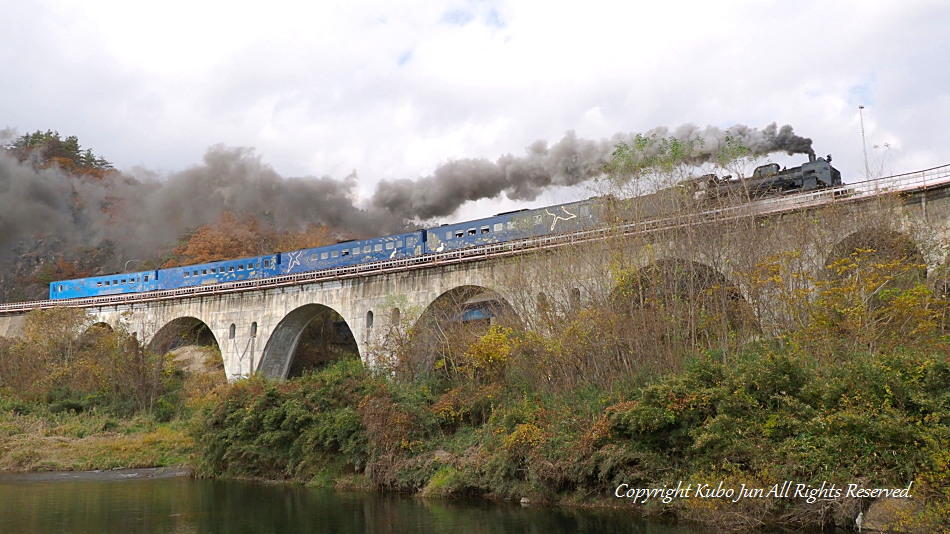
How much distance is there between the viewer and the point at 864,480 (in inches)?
473

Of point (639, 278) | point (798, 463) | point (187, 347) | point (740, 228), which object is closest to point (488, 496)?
point (639, 278)

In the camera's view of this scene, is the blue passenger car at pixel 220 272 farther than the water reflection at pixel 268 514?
Yes

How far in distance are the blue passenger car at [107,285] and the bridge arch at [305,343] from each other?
32.5 feet

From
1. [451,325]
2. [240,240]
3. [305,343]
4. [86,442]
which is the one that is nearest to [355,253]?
[305,343]

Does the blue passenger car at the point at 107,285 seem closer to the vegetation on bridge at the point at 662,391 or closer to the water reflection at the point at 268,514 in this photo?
the vegetation on bridge at the point at 662,391

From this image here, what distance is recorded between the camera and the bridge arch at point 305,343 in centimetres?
3940

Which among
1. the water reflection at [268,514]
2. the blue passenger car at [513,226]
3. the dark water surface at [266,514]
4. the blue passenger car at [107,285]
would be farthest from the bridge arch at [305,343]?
the water reflection at [268,514]

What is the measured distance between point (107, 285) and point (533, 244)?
32.6 m

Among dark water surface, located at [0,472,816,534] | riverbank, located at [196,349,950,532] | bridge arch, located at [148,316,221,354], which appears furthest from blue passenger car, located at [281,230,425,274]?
dark water surface, located at [0,472,816,534]

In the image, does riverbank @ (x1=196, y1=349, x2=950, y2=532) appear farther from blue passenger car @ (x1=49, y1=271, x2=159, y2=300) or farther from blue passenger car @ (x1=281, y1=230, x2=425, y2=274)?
blue passenger car @ (x1=49, y1=271, x2=159, y2=300)

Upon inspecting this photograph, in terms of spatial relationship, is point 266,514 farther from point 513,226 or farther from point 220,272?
point 220,272

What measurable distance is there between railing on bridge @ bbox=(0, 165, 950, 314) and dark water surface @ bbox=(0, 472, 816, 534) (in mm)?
8239

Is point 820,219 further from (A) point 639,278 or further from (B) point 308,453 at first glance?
(B) point 308,453

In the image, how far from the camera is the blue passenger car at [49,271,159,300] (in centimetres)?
4525
